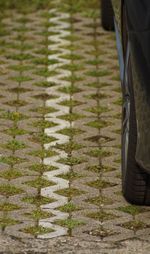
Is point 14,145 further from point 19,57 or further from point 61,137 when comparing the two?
point 19,57

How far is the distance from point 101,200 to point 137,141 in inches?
28.8

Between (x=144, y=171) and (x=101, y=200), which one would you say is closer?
(x=144, y=171)

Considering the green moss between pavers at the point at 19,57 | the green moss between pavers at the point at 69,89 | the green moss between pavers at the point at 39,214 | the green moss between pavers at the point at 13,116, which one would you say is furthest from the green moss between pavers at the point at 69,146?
the green moss between pavers at the point at 19,57

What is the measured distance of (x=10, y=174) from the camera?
7020 mm

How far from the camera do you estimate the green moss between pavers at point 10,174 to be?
6979mm

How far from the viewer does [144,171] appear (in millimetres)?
6176

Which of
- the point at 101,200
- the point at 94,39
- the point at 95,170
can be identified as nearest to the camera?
the point at 101,200

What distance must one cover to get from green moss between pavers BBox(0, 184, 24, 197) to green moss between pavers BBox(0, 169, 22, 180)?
0.15 metres

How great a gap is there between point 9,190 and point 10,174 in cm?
28

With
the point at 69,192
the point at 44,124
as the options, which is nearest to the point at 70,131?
the point at 44,124

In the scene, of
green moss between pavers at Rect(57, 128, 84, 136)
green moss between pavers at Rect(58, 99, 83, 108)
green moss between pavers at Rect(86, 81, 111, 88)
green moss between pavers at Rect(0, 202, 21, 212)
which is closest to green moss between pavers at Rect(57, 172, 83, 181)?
green moss between pavers at Rect(0, 202, 21, 212)

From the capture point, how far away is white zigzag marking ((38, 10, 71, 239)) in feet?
20.9

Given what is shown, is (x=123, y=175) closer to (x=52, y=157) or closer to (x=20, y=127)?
(x=52, y=157)

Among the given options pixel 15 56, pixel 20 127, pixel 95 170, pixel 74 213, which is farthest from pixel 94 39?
pixel 74 213
